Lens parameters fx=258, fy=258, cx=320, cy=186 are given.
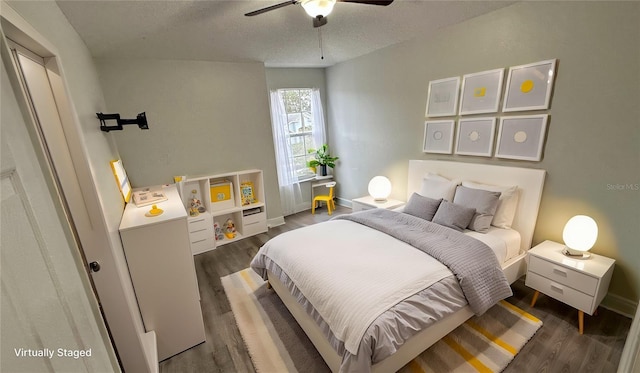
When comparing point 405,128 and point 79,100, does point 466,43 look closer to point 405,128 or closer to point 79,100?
point 405,128

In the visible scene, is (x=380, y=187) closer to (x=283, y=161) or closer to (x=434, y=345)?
(x=283, y=161)

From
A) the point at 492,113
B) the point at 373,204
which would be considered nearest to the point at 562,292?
the point at 492,113

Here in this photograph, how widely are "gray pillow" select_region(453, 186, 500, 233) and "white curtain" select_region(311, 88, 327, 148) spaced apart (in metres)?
2.84

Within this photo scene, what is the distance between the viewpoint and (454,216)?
242cm

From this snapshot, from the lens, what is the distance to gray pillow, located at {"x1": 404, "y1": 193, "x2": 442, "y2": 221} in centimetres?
266

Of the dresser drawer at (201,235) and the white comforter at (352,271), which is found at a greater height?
the white comforter at (352,271)

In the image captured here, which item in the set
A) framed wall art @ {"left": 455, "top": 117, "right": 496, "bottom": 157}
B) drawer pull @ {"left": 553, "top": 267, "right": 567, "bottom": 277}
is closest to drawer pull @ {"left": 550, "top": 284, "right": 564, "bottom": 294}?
drawer pull @ {"left": 553, "top": 267, "right": 567, "bottom": 277}

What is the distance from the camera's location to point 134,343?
1465 mm

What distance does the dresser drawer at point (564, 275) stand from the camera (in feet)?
5.93

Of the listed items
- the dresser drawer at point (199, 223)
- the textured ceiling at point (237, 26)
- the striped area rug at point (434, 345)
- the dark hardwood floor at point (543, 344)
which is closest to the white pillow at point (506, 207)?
the dark hardwood floor at point (543, 344)

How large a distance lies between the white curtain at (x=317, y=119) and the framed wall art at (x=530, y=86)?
285 centimetres

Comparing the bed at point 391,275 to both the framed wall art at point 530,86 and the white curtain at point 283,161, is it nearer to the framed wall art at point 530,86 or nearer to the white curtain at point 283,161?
the framed wall art at point 530,86

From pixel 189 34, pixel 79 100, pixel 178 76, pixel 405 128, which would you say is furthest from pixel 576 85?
pixel 178 76

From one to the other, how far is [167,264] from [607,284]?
3.21 meters
